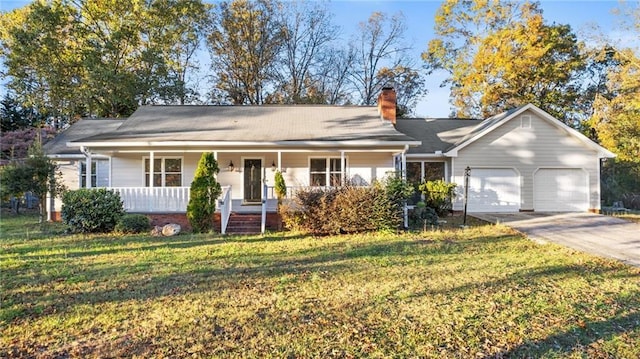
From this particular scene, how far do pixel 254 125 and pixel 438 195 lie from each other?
750 cm

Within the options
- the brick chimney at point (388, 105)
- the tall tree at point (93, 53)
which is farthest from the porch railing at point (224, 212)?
the tall tree at point (93, 53)

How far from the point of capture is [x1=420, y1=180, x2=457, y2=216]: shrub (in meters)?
14.4

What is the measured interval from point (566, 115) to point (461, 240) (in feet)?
71.3

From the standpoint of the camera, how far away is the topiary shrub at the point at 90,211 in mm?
10406

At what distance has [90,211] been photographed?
1041 centimetres

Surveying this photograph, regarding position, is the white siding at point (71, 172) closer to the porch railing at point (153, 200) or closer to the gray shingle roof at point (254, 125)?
the gray shingle roof at point (254, 125)

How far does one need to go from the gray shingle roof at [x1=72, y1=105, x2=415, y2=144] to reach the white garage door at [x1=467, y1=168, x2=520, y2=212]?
4.50 meters

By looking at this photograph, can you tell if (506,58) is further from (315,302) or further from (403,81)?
(315,302)

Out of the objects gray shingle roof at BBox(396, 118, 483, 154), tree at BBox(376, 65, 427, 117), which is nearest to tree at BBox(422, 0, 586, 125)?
tree at BBox(376, 65, 427, 117)

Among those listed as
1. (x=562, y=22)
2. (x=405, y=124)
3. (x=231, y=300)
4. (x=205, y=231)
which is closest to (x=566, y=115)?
(x=562, y=22)

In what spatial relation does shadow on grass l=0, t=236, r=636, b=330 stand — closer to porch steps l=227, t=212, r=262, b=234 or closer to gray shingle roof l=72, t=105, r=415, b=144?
porch steps l=227, t=212, r=262, b=234

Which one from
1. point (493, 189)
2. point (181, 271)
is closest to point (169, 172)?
point (181, 271)

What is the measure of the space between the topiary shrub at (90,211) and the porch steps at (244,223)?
314 centimetres

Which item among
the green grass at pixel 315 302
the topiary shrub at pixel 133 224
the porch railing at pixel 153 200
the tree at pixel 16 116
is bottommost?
the green grass at pixel 315 302
